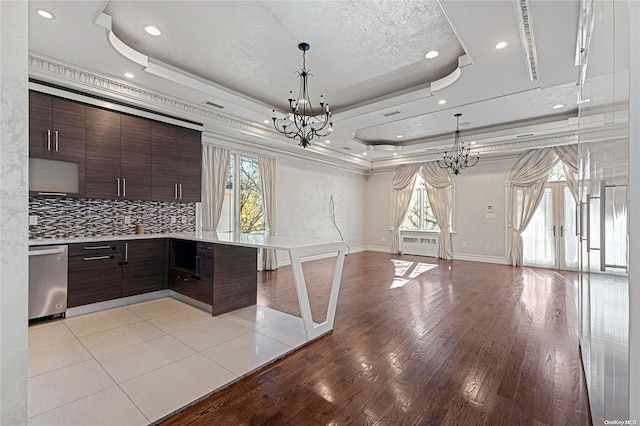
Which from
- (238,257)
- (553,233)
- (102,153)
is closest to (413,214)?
(553,233)

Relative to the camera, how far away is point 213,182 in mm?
5562

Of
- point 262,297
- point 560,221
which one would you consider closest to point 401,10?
point 262,297

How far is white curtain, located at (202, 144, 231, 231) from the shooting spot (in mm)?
5434

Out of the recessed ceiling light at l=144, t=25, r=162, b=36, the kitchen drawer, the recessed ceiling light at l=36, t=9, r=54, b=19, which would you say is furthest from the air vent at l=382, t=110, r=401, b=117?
the kitchen drawer

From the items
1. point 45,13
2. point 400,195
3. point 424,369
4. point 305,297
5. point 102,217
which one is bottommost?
point 424,369

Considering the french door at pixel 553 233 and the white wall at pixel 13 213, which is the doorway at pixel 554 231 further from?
the white wall at pixel 13 213

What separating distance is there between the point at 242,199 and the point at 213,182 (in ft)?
2.83

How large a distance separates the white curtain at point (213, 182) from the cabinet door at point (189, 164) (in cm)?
48

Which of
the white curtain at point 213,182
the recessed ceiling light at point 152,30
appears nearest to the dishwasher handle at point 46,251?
the white curtain at point 213,182

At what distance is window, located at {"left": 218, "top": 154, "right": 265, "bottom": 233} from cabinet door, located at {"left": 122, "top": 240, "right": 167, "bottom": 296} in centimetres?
168

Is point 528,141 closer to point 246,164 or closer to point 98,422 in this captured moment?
point 246,164

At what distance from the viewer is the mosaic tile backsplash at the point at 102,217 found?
3.64m

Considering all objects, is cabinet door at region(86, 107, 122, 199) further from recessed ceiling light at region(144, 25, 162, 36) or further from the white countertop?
recessed ceiling light at region(144, 25, 162, 36)

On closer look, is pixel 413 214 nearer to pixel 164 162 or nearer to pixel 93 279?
pixel 164 162
